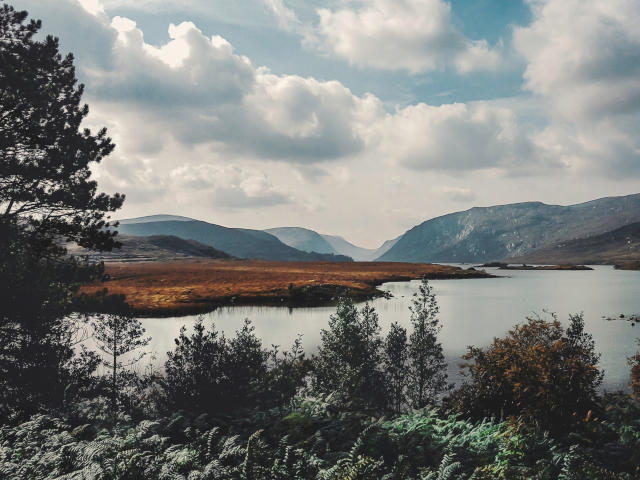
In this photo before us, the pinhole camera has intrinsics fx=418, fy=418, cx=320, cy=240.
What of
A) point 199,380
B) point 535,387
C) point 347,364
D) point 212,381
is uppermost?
point 535,387

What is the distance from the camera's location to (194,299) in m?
94.6

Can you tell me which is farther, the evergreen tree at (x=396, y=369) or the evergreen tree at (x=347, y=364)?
the evergreen tree at (x=396, y=369)

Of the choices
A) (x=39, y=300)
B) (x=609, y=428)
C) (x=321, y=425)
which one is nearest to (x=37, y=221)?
(x=39, y=300)

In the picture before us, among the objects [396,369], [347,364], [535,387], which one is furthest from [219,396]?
[396,369]

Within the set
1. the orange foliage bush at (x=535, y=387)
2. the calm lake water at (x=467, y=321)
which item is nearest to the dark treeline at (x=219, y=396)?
the orange foliage bush at (x=535, y=387)

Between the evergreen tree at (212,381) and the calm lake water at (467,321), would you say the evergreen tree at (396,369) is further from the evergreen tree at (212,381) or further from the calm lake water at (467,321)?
the evergreen tree at (212,381)

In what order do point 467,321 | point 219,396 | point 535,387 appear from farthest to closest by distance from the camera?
point 467,321 → point 219,396 → point 535,387

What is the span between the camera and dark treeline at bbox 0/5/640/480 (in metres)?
11.6

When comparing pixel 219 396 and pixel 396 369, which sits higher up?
pixel 219 396

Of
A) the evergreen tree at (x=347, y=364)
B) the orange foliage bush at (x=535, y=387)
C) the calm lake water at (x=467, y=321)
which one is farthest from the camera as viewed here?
the calm lake water at (x=467, y=321)

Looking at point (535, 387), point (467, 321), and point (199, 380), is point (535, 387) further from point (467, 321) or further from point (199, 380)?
point (467, 321)

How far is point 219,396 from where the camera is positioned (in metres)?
21.4

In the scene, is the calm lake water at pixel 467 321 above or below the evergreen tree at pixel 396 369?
below

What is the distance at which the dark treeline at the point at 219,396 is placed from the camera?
1158 cm
